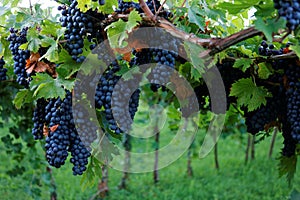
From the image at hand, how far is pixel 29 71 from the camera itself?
2.02 metres

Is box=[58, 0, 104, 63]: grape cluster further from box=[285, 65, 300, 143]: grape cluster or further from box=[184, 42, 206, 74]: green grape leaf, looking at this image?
box=[285, 65, 300, 143]: grape cluster

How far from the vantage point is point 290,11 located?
4.18 feet

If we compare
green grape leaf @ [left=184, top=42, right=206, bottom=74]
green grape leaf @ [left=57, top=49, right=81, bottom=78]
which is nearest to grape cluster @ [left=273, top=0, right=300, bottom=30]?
green grape leaf @ [left=184, top=42, right=206, bottom=74]

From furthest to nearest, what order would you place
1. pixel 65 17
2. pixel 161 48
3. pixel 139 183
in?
pixel 139 183 → pixel 65 17 → pixel 161 48

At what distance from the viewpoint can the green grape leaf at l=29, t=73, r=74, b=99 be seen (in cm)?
189

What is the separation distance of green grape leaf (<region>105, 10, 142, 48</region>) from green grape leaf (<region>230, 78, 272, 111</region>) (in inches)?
22.2

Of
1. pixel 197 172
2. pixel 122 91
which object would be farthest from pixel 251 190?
pixel 122 91

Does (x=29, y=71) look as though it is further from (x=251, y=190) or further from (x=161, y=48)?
(x=251, y=190)

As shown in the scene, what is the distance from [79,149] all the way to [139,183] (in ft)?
15.1

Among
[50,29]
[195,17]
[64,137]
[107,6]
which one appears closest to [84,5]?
[107,6]

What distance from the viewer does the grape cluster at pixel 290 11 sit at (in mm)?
1275

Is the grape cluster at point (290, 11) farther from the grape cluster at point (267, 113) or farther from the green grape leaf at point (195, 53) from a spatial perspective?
the grape cluster at point (267, 113)

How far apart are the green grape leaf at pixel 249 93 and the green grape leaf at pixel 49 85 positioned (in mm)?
747

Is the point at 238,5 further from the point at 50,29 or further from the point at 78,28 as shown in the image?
the point at 50,29
